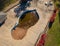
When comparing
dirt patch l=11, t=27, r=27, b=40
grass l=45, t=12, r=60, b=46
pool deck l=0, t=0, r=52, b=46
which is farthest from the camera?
dirt patch l=11, t=27, r=27, b=40

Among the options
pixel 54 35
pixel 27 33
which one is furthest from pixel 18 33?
pixel 54 35

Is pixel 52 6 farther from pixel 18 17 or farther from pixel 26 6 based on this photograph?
pixel 18 17

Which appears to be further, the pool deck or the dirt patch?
the dirt patch

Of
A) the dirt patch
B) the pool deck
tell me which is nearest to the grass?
the pool deck

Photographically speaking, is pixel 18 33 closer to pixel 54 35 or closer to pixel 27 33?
pixel 27 33

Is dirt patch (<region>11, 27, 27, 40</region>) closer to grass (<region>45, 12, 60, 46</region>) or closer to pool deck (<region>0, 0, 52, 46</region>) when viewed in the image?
pool deck (<region>0, 0, 52, 46</region>)

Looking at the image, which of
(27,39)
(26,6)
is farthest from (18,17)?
(27,39)
